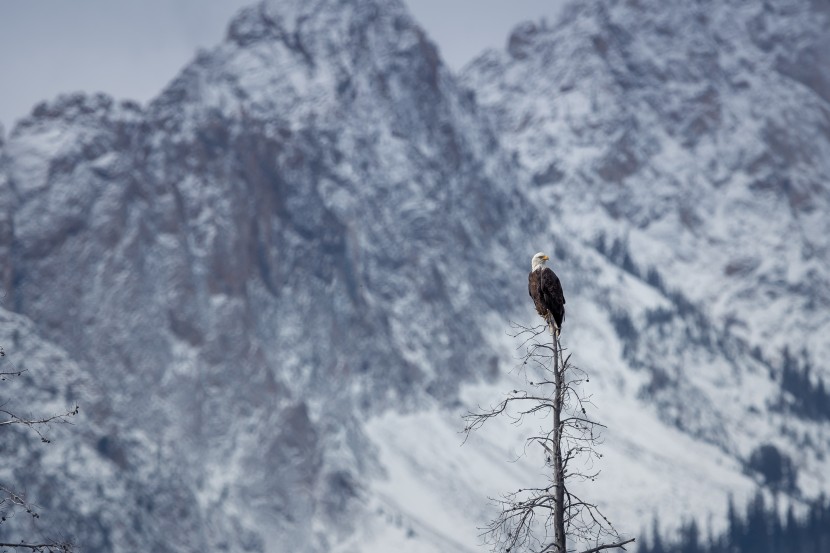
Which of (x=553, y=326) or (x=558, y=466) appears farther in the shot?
(x=553, y=326)

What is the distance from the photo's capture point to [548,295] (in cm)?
3031

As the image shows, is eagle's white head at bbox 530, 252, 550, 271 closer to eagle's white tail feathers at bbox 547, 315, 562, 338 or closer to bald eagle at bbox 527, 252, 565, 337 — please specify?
bald eagle at bbox 527, 252, 565, 337

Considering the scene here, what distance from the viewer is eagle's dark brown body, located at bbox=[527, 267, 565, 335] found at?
1187 inches

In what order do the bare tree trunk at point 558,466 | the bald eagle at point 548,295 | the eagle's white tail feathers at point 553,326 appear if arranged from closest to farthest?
the bare tree trunk at point 558,466, the eagle's white tail feathers at point 553,326, the bald eagle at point 548,295

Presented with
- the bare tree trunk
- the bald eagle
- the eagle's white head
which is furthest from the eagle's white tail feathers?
the bare tree trunk

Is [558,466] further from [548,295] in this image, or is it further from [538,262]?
[538,262]

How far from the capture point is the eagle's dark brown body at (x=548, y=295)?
30156mm

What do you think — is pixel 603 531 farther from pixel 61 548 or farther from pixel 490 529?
pixel 61 548

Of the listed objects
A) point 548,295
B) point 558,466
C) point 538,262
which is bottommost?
point 558,466

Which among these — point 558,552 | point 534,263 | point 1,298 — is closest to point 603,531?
point 558,552

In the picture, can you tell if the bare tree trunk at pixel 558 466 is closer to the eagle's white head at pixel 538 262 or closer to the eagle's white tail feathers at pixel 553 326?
the eagle's white tail feathers at pixel 553 326

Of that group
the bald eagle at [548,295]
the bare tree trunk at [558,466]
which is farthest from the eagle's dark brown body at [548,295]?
the bare tree trunk at [558,466]

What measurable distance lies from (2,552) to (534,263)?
1162 cm

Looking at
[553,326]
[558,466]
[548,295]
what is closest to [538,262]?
[548,295]
